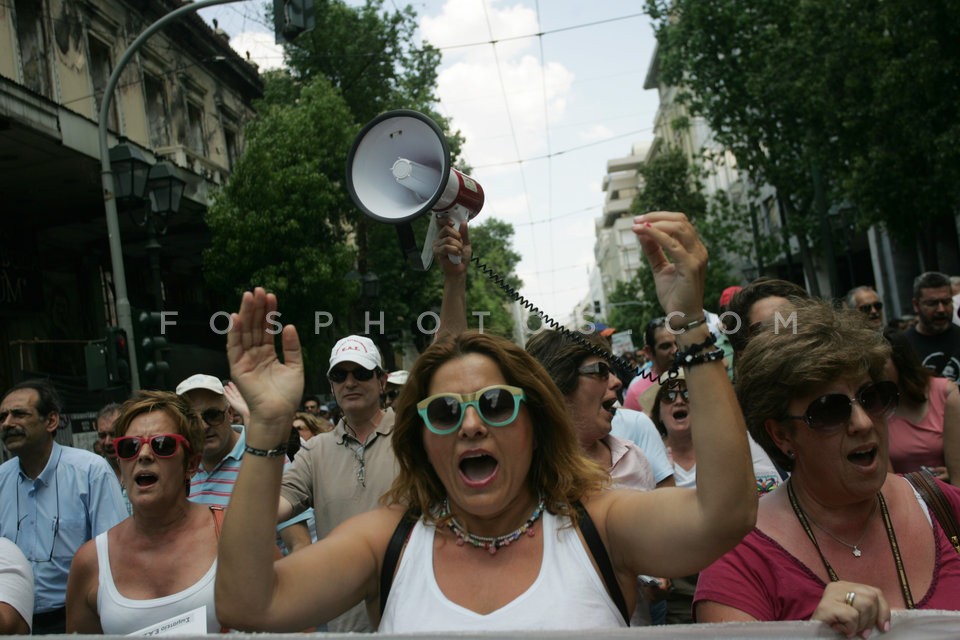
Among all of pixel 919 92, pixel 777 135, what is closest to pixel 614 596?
pixel 919 92

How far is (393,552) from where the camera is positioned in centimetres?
226

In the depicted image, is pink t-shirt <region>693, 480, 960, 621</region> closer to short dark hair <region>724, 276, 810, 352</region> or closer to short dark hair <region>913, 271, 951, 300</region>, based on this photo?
short dark hair <region>724, 276, 810, 352</region>

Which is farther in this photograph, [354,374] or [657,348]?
[657,348]

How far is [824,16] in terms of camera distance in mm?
16344

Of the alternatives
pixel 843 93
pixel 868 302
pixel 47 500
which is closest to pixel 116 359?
pixel 47 500

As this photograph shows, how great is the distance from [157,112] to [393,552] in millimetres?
19296

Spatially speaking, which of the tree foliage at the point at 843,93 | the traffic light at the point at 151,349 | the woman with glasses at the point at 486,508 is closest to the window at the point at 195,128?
the tree foliage at the point at 843,93

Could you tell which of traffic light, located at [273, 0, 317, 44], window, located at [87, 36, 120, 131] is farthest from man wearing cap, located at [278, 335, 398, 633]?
window, located at [87, 36, 120, 131]

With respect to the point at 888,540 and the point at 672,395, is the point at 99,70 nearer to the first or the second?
the point at 672,395

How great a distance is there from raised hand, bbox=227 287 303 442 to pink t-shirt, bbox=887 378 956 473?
2.73 metres

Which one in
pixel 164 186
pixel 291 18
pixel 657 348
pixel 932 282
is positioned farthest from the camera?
pixel 164 186

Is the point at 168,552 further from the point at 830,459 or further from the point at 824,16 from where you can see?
the point at 824,16

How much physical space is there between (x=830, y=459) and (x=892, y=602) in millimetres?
349

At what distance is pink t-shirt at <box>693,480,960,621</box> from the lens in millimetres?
2176
